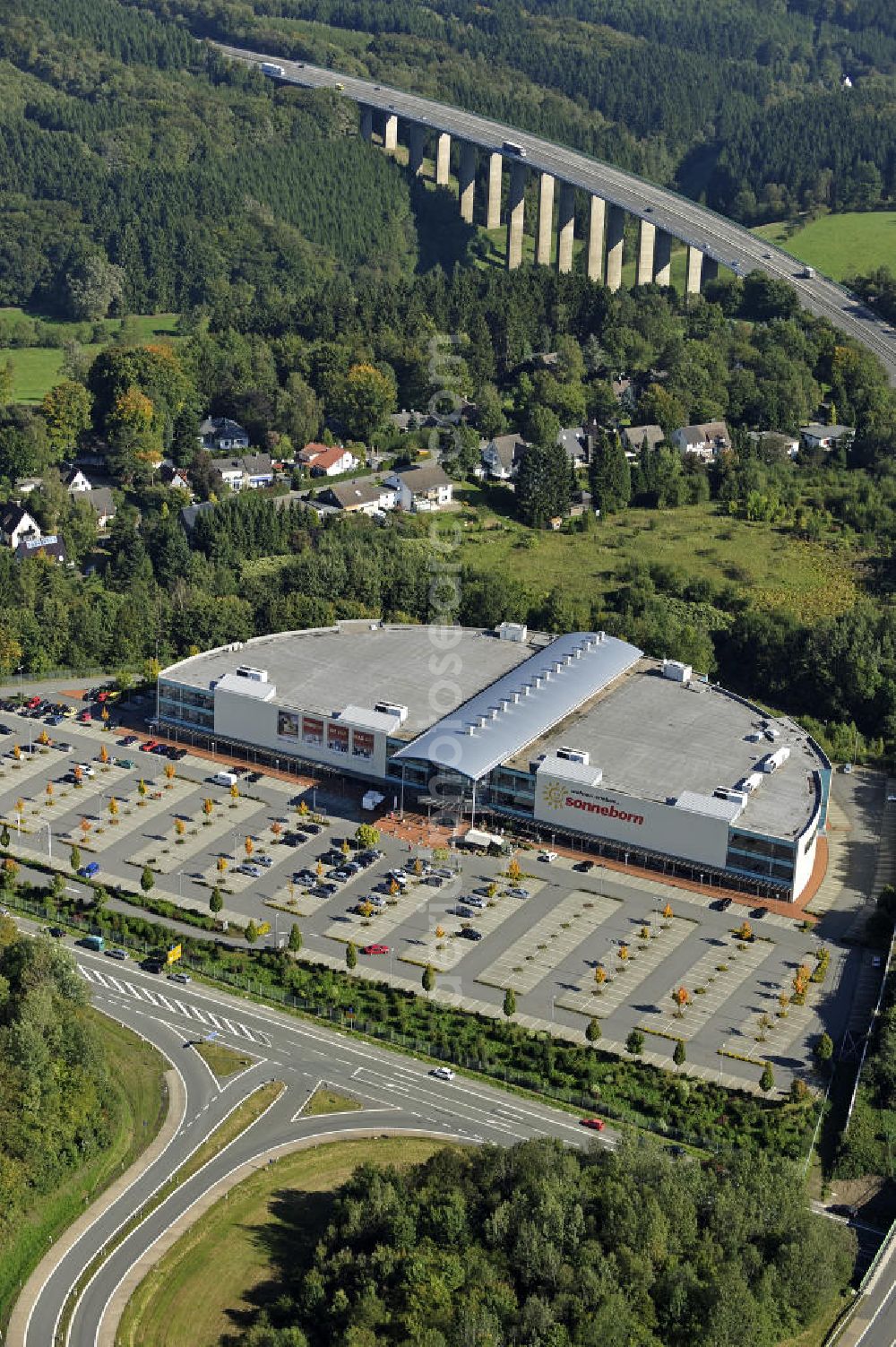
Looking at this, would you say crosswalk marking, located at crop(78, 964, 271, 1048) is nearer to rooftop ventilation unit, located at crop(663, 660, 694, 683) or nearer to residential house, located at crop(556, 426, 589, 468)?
rooftop ventilation unit, located at crop(663, 660, 694, 683)

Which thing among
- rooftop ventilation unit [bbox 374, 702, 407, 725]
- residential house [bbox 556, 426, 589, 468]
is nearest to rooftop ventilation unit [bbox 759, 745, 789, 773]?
rooftop ventilation unit [bbox 374, 702, 407, 725]

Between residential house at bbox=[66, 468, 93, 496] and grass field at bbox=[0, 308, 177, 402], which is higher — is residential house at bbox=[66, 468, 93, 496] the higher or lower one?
the lower one

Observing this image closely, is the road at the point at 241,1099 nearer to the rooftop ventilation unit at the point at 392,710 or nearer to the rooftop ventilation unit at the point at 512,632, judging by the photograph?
the rooftop ventilation unit at the point at 392,710

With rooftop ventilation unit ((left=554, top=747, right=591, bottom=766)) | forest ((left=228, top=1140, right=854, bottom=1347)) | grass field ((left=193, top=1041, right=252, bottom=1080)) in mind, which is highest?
rooftop ventilation unit ((left=554, top=747, right=591, bottom=766))

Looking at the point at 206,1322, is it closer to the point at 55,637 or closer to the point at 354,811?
the point at 354,811

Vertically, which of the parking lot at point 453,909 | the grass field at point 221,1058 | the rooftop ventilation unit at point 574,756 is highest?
the rooftop ventilation unit at point 574,756

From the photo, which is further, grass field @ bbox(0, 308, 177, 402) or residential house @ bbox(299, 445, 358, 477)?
grass field @ bbox(0, 308, 177, 402)

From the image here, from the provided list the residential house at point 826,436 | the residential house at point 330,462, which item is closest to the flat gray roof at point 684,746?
the residential house at point 330,462
